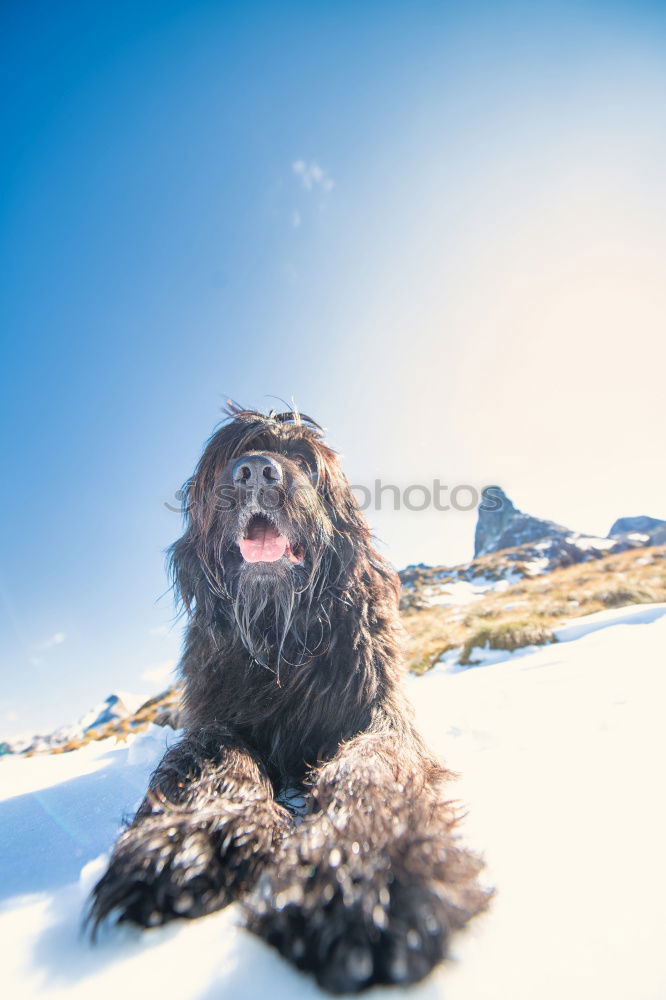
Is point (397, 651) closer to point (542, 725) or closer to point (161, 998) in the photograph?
point (542, 725)

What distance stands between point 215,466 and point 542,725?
2.70 meters

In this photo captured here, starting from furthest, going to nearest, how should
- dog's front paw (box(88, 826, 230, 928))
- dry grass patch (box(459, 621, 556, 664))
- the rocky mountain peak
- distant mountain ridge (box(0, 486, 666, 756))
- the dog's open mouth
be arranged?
the rocky mountain peak → distant mountain ridge (box(0, 486, 666, 756)) → dry grass patch (box(459, 621, 556, 664)) → the dog's open mouth → dog's front paw (box(88, 826, 230, 928))

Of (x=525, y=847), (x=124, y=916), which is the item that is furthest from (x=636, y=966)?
(x=124, y=916)

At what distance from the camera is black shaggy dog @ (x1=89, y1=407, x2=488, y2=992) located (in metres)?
0.92

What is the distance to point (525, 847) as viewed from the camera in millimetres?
1271

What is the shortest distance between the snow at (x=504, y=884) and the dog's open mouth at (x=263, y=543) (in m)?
1.34

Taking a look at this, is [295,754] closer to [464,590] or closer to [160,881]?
[160,881]

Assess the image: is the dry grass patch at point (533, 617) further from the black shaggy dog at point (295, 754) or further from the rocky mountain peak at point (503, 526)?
the rocky mountain peak at point (503, 526)

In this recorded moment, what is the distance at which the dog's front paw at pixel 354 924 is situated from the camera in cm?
82

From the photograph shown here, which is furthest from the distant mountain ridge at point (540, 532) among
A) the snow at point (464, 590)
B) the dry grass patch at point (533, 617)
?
the dry grass patch at point (533, 617)

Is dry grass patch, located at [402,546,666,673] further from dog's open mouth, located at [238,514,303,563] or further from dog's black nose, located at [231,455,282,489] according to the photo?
dog's black nose, located at [231,455,282,489]

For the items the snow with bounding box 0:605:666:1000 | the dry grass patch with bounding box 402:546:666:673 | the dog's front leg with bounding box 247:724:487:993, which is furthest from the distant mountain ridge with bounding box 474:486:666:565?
the dog's front leg with bounding box 247:724:487:993

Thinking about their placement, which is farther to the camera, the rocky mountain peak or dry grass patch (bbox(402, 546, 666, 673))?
the rocky mountain peak

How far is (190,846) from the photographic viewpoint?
117cm
